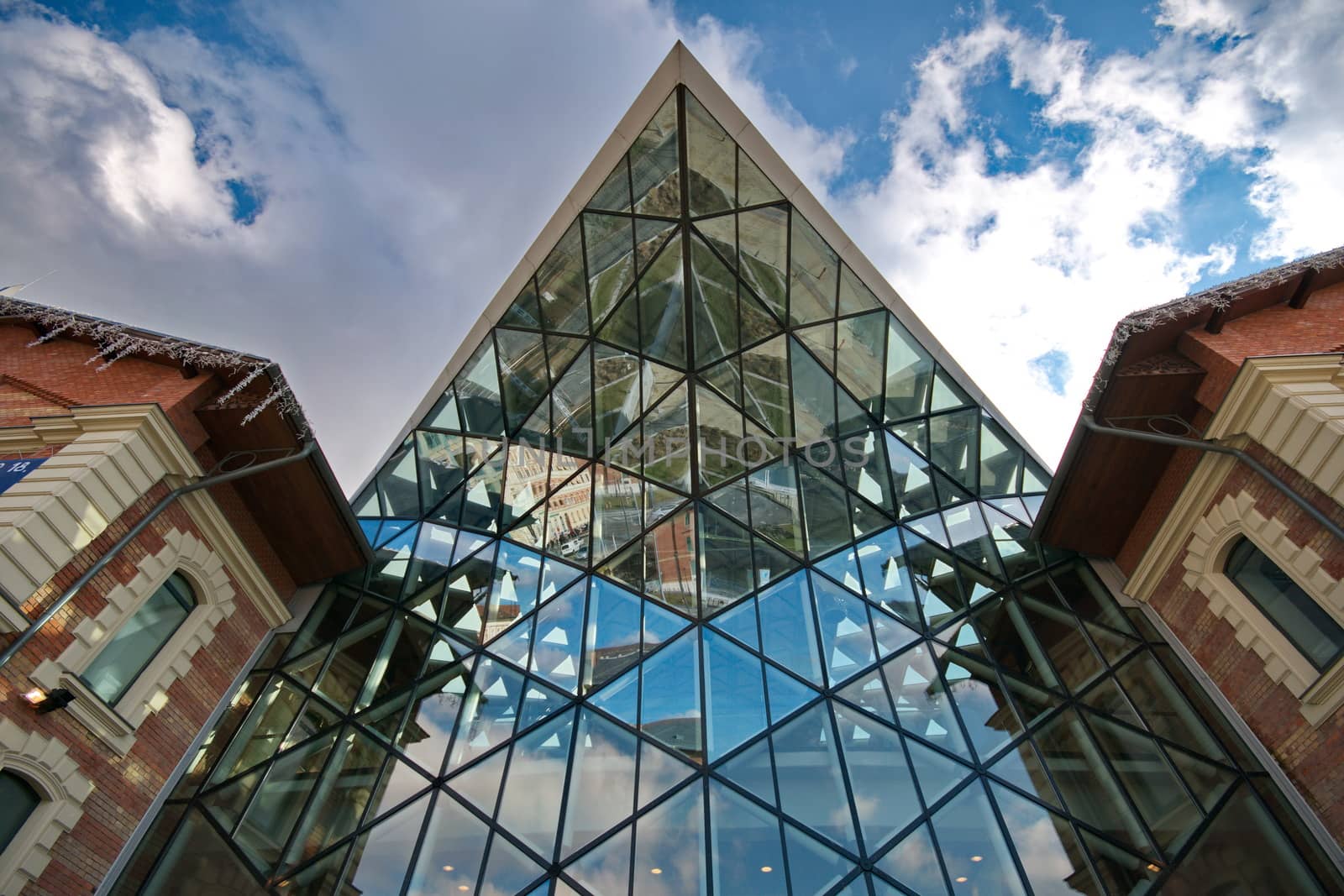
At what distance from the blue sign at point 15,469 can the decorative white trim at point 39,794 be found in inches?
111

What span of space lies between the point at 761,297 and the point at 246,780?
38.0 feet

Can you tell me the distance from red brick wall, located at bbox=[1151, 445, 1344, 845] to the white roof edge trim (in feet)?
14.4

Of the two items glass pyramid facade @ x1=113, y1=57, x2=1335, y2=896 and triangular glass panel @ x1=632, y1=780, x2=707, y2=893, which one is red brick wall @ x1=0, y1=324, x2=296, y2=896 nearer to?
glass pyramid facade @ x1=113, y1=57, x2=1335, y2=896

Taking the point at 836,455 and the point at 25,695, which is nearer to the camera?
the point at 25,695

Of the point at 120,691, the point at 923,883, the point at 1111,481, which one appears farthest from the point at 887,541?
the point at 120,691

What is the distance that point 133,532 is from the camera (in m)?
9.45

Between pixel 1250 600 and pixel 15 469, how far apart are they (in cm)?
1621

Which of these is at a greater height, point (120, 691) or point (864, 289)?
point (864, 289)

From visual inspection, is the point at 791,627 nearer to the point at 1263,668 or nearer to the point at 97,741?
the point at 1263,668

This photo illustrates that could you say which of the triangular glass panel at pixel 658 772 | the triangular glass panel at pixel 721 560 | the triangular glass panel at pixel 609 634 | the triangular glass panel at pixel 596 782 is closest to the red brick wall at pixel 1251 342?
the triangular glass panel at pixel 721 560

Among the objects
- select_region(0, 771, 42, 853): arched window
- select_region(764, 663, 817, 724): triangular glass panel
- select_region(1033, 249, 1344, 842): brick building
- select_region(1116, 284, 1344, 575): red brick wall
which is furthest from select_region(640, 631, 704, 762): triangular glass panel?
select_region(1116, 284, 1344, 575): red brick wall

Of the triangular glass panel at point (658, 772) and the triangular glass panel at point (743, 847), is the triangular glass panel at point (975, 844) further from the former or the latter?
the triangular glass panel at point (658, 772)

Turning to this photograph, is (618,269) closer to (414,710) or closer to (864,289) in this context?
(864,289)

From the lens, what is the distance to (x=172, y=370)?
1105 cm
